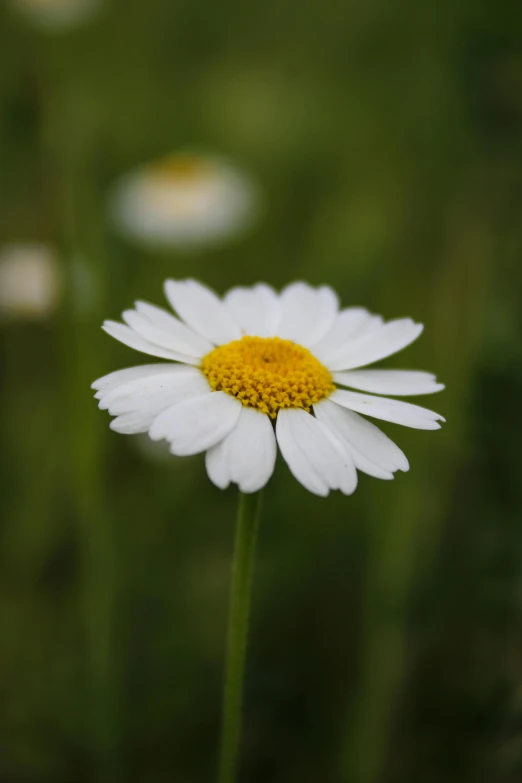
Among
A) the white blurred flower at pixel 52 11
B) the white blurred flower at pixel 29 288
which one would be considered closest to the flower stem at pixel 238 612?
the white blurred flower at pixel 29 288

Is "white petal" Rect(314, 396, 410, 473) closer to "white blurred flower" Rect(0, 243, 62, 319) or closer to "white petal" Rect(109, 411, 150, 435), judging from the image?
"white petal" Rect(109, 411, 150, 435)

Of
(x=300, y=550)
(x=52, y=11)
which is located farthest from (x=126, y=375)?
(x=52, y=11)

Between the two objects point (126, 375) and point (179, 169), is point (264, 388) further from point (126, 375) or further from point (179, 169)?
point (179, 169)

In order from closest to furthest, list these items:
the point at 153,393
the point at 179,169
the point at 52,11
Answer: the point at 153,393 → the point at 52,11 → the point at 179,169

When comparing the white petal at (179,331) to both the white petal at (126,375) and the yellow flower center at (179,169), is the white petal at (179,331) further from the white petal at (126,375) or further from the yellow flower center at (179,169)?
the yellow flower center at (179,169)

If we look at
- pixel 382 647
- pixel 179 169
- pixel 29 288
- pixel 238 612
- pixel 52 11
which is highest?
pixel 52 11

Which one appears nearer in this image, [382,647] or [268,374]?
[268,374]

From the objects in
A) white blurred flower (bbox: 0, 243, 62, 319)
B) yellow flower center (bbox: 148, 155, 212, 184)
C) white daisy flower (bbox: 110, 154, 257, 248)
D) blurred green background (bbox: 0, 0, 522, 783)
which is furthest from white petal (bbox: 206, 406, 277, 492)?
yellow flower center (bbox: 148, 155, 212, 184)
